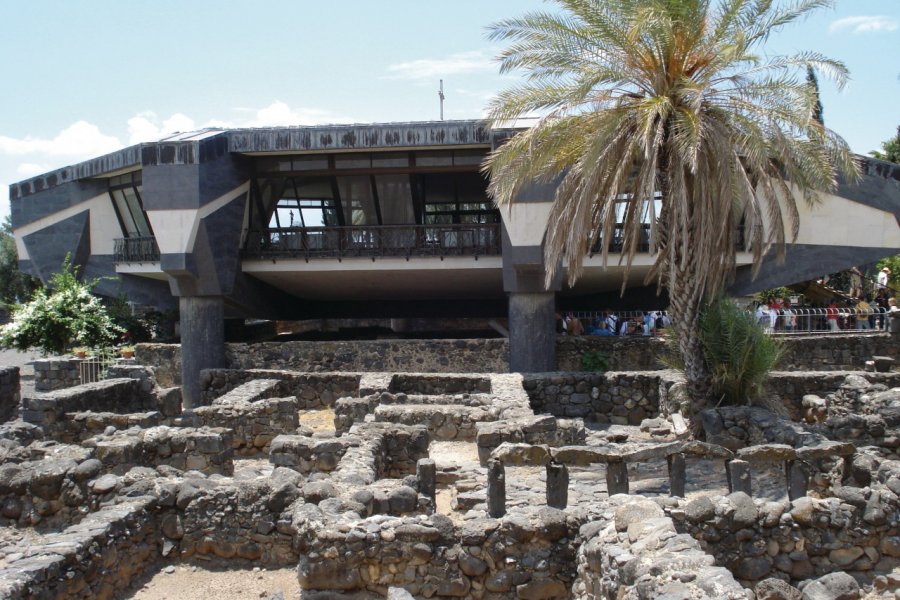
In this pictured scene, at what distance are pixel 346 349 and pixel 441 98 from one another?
11.7 m

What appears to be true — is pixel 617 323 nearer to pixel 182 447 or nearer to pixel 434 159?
pixel 434 159

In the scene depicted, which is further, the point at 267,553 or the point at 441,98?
the point at 441,98

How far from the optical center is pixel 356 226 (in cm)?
2431

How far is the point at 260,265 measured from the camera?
2453 centimetres

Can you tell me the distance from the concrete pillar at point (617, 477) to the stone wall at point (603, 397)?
6.86 m

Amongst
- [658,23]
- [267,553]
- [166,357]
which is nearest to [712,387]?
[658,23]

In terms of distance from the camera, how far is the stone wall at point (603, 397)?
633 inches

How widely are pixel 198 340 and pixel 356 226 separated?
18.9 ft

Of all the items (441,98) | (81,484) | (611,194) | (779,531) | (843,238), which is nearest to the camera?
(779,531)

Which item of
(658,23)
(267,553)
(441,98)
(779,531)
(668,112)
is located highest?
(441,98)

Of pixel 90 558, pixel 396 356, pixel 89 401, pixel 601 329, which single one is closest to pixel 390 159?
pixel 396 356

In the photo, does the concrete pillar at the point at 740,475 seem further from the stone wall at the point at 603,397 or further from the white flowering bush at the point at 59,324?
the white flowering bush at the point at 59,324

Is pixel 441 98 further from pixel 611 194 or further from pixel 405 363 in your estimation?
pixel 611 194

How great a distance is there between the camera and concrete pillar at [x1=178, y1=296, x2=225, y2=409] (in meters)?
23.3
